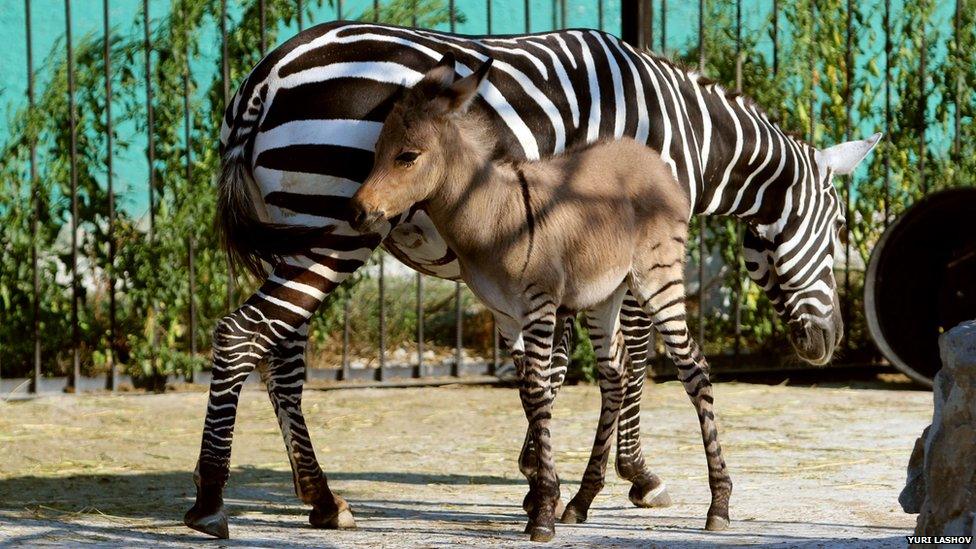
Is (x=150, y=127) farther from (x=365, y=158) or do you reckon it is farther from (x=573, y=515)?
(x=573, y=515)

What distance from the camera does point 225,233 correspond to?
5453 millimetres

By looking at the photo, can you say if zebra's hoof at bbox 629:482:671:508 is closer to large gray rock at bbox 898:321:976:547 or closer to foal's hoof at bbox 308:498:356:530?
foal's hoof at bbox 308:498:356:530

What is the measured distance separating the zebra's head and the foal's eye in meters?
2.41

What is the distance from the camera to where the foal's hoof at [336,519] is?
5527 mm

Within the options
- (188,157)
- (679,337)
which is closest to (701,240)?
(188,157)

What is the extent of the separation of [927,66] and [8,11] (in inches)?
276

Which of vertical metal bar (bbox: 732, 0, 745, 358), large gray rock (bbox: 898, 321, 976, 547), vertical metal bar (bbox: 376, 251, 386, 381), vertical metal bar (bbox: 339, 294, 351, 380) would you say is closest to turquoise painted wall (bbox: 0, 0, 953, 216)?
vertical metal bar (bbox: 732, 0, 745, 358)

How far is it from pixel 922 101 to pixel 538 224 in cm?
570

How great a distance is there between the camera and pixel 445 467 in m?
6.97

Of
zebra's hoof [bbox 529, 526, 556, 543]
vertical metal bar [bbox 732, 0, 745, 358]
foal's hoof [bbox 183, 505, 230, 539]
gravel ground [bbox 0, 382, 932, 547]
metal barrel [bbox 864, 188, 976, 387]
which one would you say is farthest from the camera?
vertical metal bar [bbox 732, 0, 745, 358]

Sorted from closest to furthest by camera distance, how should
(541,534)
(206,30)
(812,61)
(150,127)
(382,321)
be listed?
(541,534)
(150,127)
(382,321)
(812,61)
(206,30)

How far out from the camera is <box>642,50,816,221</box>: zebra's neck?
238 inches

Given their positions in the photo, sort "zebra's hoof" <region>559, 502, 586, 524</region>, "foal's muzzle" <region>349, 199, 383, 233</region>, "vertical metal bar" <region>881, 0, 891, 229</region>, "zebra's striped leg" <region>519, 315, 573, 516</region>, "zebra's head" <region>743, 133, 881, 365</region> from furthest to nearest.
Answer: "vertical metal bar" <region>881, 0, 891, 229</region>, "zebra's head" <region>743, 133, 881, 365</region>, "zebra's striped leg" <region>519, 315, 573, 516</region>, "zebra's hoof" <region>559, 502, 586, 524</region>, "foal's muzzle" <region>349, 199, 383, 233</region>

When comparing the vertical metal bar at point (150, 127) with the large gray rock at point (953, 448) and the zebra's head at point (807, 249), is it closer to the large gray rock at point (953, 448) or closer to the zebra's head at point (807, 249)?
the zebra's head at point (807, 249)
